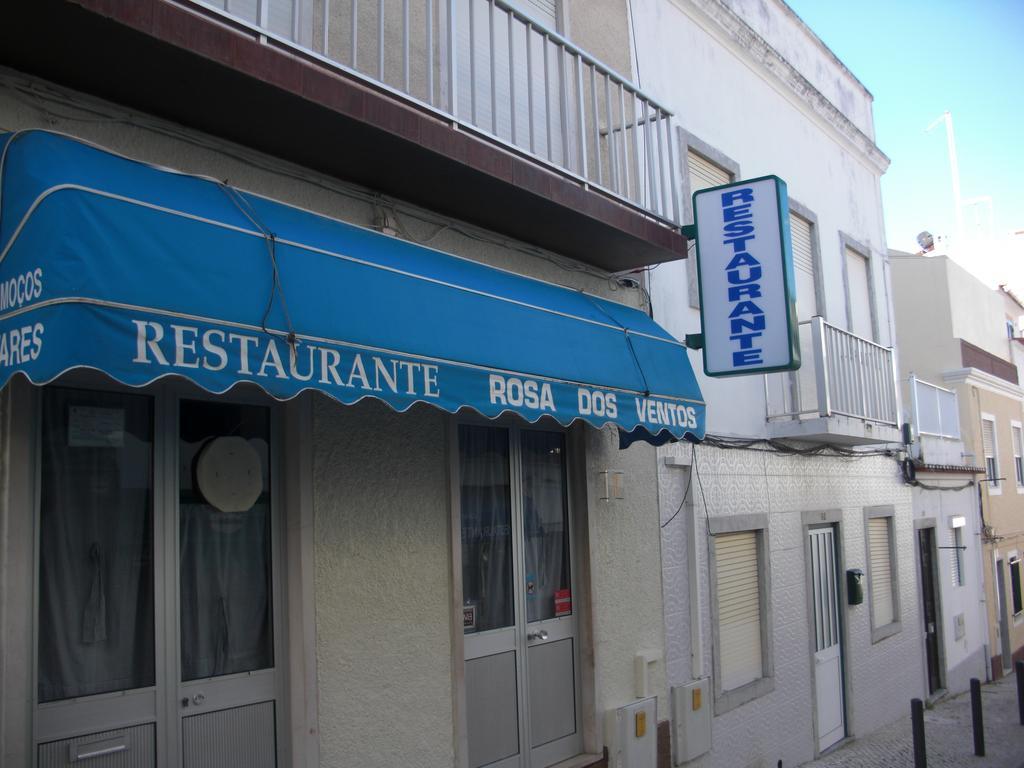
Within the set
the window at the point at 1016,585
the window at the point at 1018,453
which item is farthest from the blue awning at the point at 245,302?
the window at the point at 1018,453

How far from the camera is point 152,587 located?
4324mm

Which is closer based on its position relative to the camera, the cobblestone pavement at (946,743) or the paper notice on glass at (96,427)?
the paper notice on glass at (96,427)

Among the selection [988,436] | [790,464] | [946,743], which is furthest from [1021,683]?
[988,436]

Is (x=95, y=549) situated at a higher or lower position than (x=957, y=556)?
higher

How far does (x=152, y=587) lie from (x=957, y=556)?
1491cm

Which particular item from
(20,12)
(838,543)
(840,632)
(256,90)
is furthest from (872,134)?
(20,12)

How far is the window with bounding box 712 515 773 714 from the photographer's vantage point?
334 inches

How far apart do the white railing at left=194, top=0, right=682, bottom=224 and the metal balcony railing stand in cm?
262

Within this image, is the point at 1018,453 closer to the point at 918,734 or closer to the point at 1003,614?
the point at 1003,614

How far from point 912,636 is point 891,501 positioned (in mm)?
1942

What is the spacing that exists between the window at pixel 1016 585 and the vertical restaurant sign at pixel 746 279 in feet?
48.0

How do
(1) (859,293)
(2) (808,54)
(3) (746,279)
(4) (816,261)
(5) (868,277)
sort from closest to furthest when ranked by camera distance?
(3) (746,279) → (4) (816,261) → (2) (808,54) → (1) (859,293) → (5) (868,277)

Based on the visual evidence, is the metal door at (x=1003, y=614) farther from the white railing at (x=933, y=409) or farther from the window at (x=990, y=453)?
the white railing at (x=933, y=409)

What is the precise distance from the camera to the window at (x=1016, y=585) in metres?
18.9
